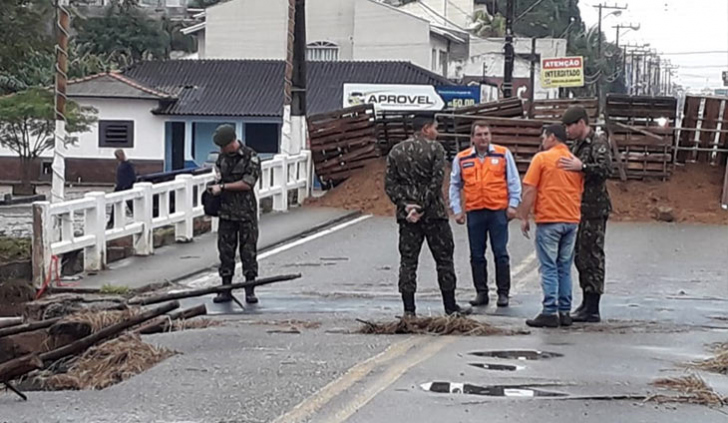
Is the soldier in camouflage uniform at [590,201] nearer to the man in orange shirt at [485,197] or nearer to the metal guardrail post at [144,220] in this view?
the man in orange shirt at [485,197]

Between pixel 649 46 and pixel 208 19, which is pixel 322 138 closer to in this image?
pixel 208 19

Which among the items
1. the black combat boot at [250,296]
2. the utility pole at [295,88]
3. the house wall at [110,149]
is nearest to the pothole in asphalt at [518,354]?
the black combat boot at [250,296]

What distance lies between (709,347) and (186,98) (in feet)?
142

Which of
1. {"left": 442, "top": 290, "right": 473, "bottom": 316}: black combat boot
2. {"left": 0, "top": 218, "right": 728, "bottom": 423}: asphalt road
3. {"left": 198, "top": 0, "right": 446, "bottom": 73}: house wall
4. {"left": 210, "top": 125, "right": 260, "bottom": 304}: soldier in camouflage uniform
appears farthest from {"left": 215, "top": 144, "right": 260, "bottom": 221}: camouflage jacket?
{"left": 198, "top": 0, "right": 446, "bottom": 73}: house wall

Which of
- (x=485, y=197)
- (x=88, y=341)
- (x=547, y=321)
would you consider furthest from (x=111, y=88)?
(x=88, y=341)

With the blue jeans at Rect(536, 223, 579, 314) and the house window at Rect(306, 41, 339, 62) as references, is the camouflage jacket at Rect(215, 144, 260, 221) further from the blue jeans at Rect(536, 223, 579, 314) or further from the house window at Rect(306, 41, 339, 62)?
the house window at Rect(306, 41, 339, 62)

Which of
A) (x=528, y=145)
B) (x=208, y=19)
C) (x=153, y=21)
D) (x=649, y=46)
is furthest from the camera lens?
(x=649, y=46)

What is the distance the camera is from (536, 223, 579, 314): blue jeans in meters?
11.1

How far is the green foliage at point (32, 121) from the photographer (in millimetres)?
43406

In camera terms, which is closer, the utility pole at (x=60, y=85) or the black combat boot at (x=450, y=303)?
the black combat boot at (x=450, y=303)

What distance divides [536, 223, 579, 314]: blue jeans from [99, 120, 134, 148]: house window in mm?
41963

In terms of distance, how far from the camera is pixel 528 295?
13938 millimetres

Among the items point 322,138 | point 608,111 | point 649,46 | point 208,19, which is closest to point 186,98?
point 208,19

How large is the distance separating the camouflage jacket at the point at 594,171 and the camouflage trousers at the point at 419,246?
130 cm
